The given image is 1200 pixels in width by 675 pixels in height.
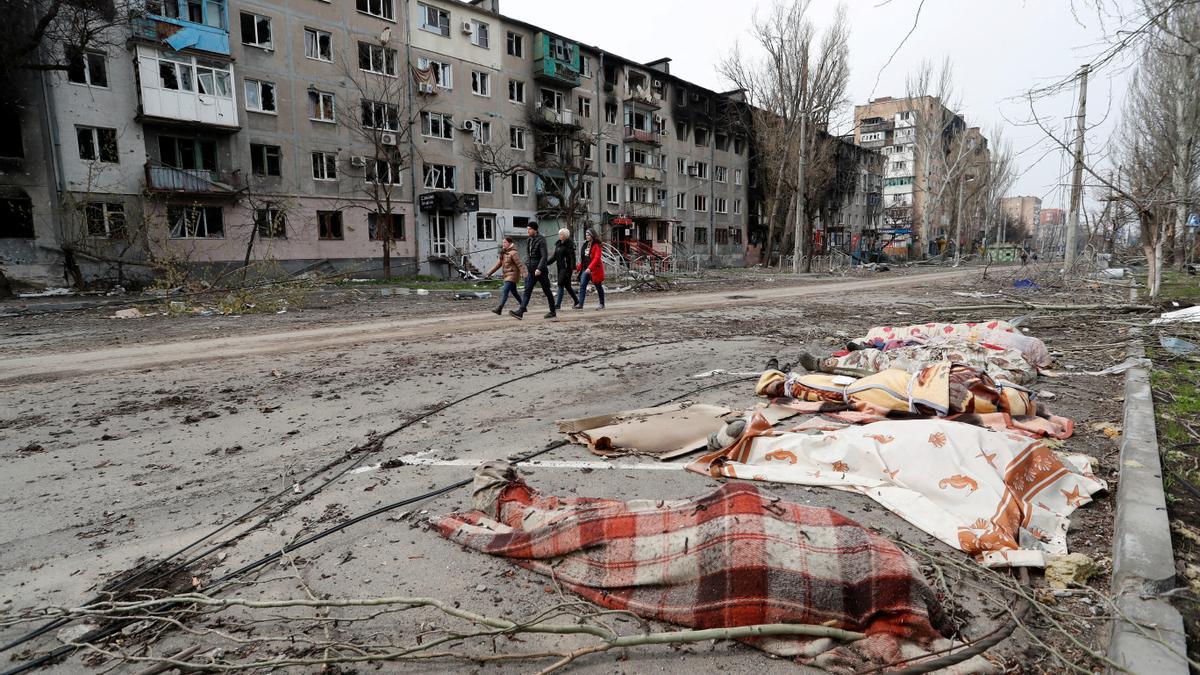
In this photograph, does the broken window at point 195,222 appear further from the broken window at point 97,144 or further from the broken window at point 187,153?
the broken window at point 97,144

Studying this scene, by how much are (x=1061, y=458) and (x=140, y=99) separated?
104ft

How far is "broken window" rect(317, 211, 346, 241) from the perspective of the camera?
30.7 meters

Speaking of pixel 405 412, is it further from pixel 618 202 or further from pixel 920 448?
pixel 618 202

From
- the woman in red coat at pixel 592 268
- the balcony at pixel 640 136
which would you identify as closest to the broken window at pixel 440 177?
the balcony at pixel 640 136

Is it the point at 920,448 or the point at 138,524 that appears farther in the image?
the point at 920,448

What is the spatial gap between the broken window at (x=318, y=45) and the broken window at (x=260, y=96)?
2.59 metres

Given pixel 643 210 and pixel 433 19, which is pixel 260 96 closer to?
pixel 433 19

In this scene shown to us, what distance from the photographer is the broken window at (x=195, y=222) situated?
26.4 meters

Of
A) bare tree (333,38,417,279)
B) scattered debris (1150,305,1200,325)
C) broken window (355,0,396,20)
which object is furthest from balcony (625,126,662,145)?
scattered debris (1150,305,1200,325)

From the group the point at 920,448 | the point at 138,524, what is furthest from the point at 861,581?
the point at 138,524

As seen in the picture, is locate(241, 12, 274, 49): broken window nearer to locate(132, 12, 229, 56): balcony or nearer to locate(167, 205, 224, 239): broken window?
locate(132, 12, 229, 56): balcony

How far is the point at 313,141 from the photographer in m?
30.3

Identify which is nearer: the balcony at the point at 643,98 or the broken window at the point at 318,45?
the broken window at the point at 318,45

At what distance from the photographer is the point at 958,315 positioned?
13070mm
